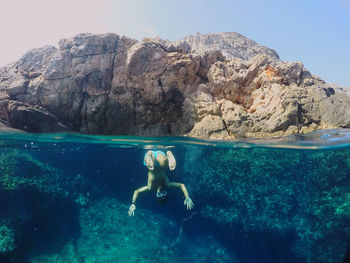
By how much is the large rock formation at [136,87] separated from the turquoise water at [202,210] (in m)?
1.13

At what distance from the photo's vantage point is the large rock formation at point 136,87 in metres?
13.2

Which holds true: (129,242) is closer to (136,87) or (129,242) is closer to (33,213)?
(33,213)

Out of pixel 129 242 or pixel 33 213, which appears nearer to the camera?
pixel 33 213

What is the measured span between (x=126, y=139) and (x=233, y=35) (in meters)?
30.7

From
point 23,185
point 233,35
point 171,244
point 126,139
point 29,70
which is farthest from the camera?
point 233,35

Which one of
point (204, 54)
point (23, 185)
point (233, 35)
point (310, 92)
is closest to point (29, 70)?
point (23, 185)

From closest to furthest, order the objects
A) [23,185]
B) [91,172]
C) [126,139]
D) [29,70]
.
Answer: [23,185] < [126,139] < [29,70] < [91,172]

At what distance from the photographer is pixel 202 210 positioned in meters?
13.7

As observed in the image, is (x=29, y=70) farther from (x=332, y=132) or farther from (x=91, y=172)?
(x=332, y=132)

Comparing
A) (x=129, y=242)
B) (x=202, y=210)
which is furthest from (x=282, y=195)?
(x=129, y=242)

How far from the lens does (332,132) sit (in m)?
10.8

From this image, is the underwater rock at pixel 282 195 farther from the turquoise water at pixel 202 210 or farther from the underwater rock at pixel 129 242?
the underwater rock at pixel 129 242

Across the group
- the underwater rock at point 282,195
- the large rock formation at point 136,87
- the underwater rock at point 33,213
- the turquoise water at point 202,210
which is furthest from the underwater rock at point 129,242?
the large rock formation at point 136,87

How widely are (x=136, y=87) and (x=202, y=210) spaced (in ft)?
30.8
